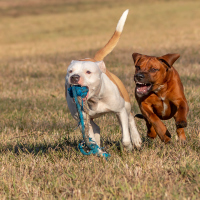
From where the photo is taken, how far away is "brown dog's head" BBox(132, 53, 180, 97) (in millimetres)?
4850

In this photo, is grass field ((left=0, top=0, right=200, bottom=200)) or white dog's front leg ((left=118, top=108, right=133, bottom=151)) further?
white dog's front leg ((left=118, top=108, right=133, bottom=151))

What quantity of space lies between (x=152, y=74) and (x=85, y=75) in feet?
4.11

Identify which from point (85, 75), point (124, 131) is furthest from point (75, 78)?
point (124, 131)

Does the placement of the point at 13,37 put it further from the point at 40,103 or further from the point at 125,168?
the point at 125,168

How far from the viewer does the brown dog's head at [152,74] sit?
4.85m

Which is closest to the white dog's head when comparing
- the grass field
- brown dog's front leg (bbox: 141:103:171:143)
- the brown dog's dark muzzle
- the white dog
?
the white dog

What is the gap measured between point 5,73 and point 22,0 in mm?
59223

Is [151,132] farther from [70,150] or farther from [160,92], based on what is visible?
[70,150]

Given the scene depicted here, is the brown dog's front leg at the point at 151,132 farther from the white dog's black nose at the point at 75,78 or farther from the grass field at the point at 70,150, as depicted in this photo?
the white dog's black nose at the point at 75,78

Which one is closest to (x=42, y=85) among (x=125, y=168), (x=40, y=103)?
(x=40, y=103)

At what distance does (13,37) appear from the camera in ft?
112

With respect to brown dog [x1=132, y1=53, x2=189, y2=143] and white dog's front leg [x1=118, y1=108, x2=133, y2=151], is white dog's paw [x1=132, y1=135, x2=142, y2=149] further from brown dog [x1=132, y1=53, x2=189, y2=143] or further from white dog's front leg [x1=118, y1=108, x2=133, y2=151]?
white dog's front leg [x1=118, y1=108, x2=133, y2=151]

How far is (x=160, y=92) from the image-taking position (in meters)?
4.99

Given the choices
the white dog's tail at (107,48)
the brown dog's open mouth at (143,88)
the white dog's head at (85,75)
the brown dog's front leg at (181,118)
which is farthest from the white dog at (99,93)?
the brown dog's front leg at (181,118)
